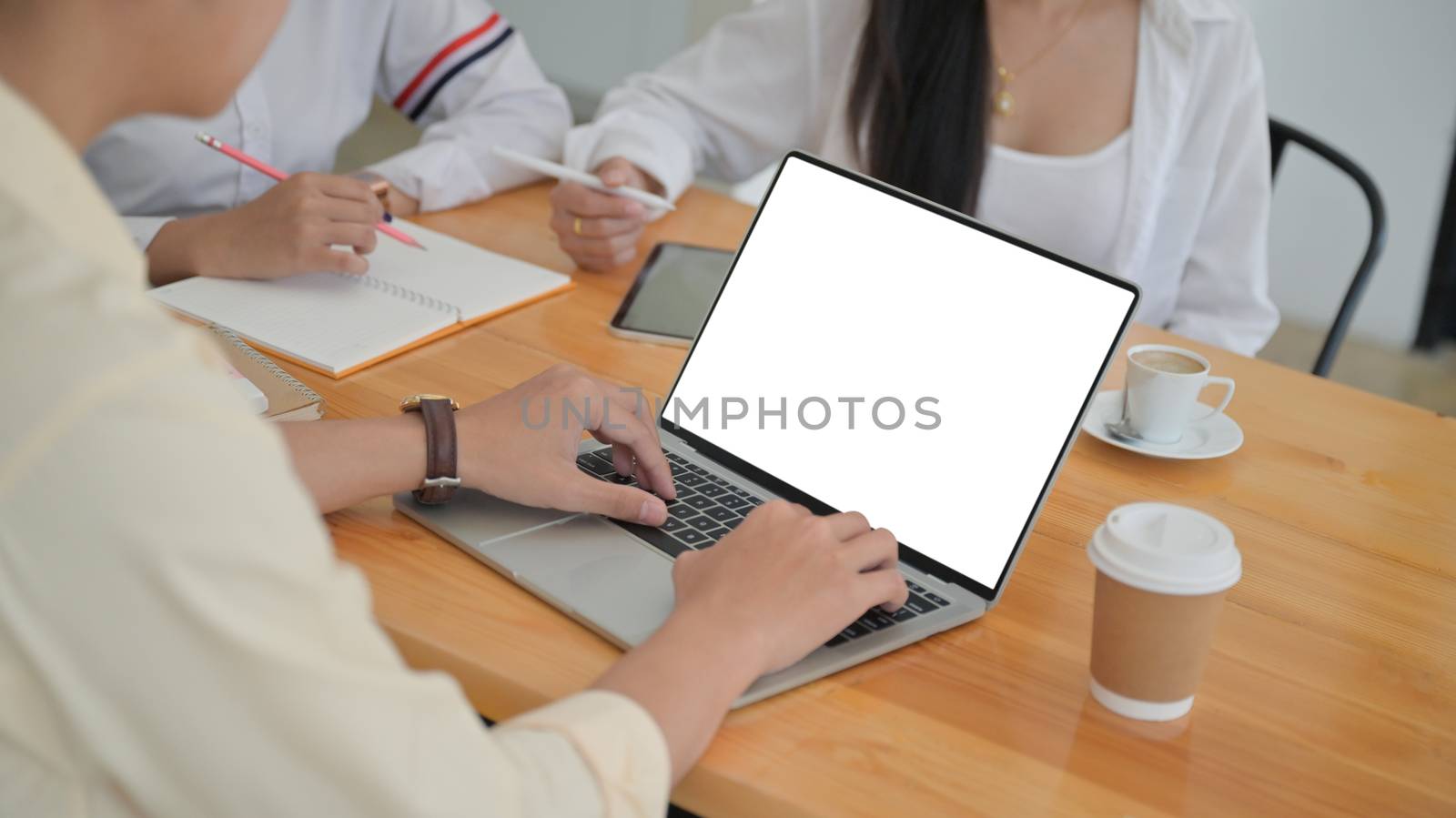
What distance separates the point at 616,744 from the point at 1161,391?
2.16 feet

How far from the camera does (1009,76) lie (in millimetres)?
1579

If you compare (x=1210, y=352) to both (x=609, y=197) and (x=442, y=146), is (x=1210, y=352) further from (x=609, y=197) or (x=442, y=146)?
(x=442, y=146)

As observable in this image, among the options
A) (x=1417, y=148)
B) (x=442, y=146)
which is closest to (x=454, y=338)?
(x=442, y=146)

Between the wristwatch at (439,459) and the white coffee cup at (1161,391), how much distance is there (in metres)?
0.59

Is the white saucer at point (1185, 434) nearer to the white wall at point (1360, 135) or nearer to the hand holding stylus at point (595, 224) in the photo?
the hand holding stylus at point (595, 224)

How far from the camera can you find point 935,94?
1540 mm

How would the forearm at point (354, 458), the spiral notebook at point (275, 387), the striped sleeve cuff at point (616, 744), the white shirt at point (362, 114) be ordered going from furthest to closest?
the white shirt at point (362, 114), the spiral notebook at point (275, 387), the forearm at point (354, 458), the striped sleeve cuff at point (616, 744)

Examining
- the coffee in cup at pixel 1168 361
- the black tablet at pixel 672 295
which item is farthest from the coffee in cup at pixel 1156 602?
the black tablet at pixel 672 295

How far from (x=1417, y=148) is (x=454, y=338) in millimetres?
2865

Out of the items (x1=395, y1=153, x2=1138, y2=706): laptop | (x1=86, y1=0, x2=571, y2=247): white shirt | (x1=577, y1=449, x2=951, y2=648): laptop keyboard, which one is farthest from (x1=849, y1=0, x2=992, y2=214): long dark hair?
(x1=577, y1=449, x2=951, y2=648): laptop keyboard

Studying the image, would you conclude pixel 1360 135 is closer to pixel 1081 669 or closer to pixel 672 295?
pixel 672 295

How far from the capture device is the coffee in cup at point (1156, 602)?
2.30ft

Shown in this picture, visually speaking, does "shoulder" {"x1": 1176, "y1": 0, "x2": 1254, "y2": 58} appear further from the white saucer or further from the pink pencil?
the pink pencil

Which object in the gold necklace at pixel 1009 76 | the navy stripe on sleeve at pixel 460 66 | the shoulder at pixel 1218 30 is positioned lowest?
the navy stripe on sleeve at pixel 460 66
